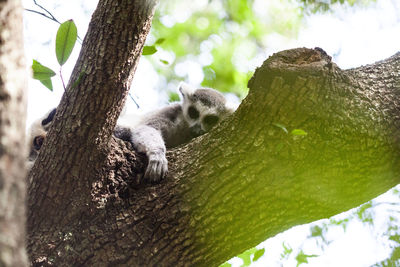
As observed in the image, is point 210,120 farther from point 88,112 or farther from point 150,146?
point 88,112

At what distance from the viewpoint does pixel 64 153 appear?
3469 mm

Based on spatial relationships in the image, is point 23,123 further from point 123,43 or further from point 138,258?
point 138,258

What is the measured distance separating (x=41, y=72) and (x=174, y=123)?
2845 millimetres

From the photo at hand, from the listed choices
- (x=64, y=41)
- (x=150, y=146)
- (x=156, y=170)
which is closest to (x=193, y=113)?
(x=150, y=146)

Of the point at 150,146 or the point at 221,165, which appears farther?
the point at 150,146

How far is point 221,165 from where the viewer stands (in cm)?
354

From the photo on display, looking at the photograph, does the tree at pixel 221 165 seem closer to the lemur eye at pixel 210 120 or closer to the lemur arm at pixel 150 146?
the lemur arm at pixel 150 146

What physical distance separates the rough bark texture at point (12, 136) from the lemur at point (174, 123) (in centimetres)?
307

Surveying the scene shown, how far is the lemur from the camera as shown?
5.01 metres

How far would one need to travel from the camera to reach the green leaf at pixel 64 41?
3.36 meters

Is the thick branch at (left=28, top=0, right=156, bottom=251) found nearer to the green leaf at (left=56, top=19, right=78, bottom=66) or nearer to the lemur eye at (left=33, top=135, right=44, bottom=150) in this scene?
the green leaf at (left=56, top=19, right=78, bottom=66)

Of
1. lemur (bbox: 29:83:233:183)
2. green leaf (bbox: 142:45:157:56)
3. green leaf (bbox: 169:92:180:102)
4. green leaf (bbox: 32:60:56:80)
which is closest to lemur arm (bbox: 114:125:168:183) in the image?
lemur (bbox: 29:83:233:183)

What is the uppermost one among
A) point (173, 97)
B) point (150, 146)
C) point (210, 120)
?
point (173, 97)

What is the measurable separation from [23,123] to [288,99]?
237 centimetres
